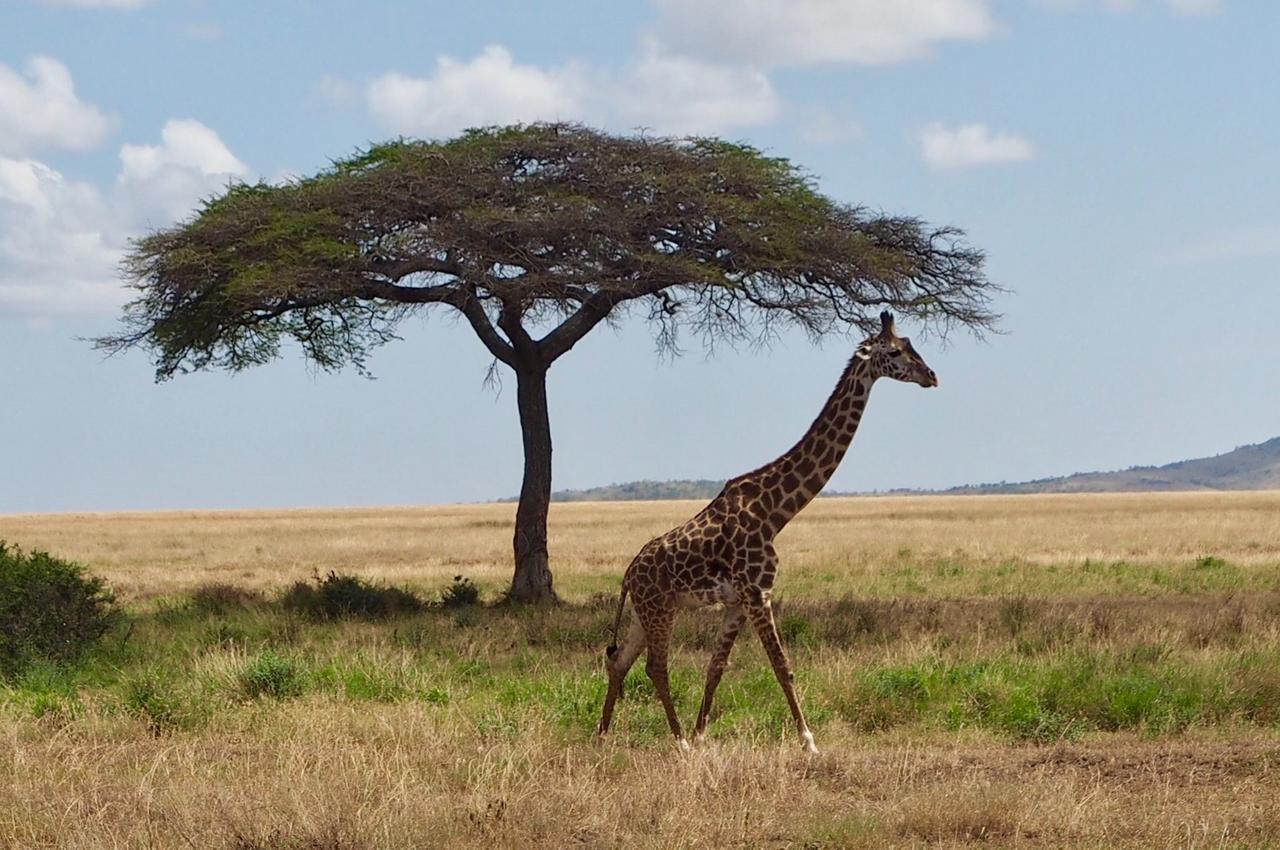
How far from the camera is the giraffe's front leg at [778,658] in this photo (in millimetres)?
10320

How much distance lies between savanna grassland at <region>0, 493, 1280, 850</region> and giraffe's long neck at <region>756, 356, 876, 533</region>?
5.86ft

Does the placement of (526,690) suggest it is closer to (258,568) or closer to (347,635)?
(347,635)

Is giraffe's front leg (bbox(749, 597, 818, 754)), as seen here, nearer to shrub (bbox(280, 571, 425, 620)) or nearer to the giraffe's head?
the giraffe's head

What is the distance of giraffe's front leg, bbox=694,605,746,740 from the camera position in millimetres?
10633

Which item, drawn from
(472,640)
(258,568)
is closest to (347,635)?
(472,640)

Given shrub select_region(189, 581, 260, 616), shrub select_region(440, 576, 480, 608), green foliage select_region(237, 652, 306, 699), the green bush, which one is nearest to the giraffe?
green foliage select_region(237, 652, 306, 699)

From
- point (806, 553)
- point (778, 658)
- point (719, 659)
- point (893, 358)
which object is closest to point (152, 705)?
point (719, 659)

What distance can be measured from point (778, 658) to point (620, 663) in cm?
116

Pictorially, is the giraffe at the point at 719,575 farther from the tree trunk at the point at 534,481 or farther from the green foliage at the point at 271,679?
the tree trunk at the point at 534,481

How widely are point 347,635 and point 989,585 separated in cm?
1219

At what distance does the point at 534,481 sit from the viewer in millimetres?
A: 24266

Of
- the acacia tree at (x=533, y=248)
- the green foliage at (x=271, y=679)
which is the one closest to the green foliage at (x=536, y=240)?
the acacia tree at (x=533, y=248)

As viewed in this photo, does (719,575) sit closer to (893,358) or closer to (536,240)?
(893,358)

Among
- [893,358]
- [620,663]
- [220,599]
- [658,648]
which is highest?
[893,358]
